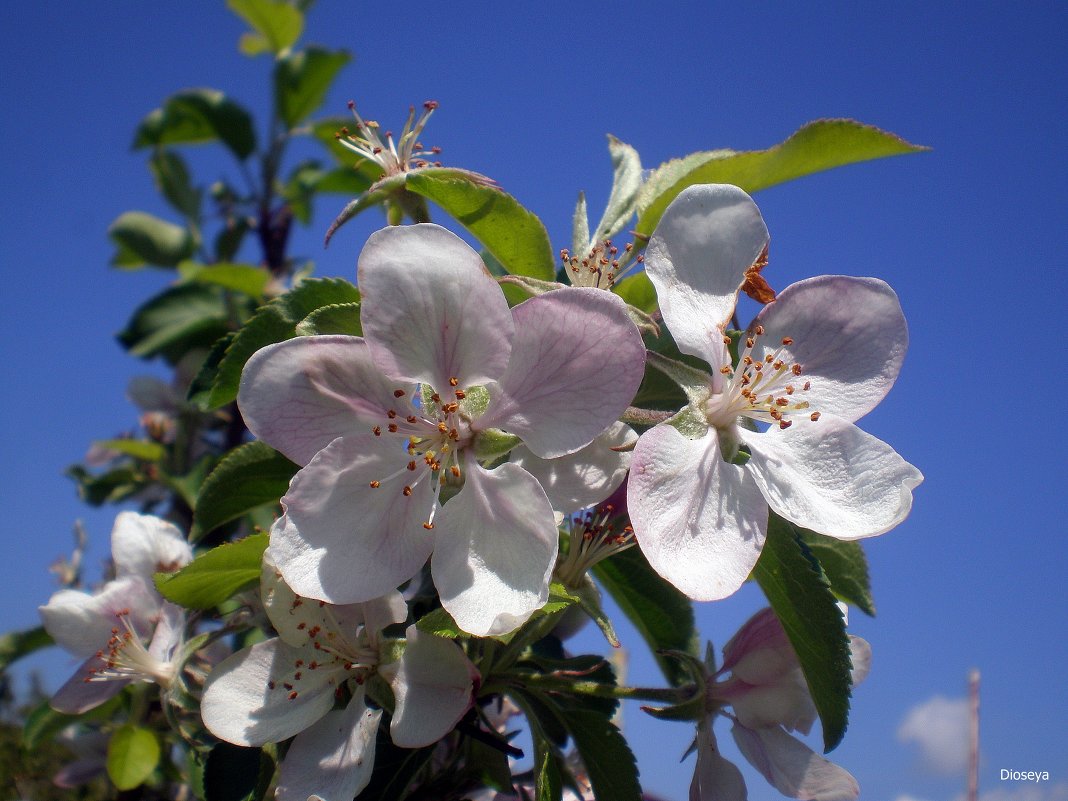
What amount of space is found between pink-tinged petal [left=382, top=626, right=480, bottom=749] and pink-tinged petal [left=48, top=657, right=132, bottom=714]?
0.78 metres

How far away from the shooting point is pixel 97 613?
1593mm

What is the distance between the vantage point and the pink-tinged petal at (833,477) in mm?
1144

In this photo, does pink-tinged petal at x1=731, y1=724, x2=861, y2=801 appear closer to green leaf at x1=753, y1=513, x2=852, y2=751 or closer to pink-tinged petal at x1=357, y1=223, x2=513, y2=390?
green leaf at x1=753, y1=513, x2=852, y2=751

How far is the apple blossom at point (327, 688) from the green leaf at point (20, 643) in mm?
1328

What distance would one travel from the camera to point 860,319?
1.21m

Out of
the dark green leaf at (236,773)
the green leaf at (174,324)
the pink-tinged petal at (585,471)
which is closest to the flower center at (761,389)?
the pink-tinged petal at (585,471)

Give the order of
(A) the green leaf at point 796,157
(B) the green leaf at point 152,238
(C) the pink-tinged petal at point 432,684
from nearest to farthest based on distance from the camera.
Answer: (C) the pink-tinged petal at point 432,684, (A) the green leaf at point 796,157, (B) the green leaf at point 152,238

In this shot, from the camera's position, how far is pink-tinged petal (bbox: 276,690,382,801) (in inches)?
45.9

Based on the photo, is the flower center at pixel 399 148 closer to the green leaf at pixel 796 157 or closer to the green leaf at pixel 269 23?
the green leaf at pixel 796 157

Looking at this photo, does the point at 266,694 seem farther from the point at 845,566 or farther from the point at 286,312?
the point at 845,566

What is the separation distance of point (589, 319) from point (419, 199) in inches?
19.1

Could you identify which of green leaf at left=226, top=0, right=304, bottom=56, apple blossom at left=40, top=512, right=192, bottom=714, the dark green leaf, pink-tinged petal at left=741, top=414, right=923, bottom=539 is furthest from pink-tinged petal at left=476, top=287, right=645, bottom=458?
green leaf at left=226, top=0, right=304, bottom=56

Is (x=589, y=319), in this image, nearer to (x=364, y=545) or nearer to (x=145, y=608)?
(x=364, y=545)

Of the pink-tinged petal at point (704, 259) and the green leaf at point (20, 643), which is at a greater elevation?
the pink-tinged petal at point (704, 259)
